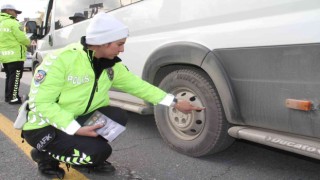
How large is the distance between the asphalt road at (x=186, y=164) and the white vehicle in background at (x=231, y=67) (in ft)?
0.55

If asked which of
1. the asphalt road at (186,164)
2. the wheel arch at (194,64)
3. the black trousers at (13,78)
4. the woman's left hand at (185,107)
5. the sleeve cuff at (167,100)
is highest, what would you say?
the wheel arch at (194,64)

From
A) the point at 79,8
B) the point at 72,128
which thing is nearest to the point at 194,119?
the point at 72,128

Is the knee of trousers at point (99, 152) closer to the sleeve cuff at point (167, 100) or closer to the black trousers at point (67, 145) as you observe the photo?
the black trousers at point (67, 145)

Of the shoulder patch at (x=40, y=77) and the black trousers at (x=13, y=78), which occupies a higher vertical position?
the shoulder patch at (x=40, y=77)

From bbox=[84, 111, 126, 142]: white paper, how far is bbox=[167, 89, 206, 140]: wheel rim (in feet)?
2.16

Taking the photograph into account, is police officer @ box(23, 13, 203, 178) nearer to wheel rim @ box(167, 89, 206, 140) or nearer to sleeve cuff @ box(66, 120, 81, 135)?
sleeve cuff @ box(66, 120, 81, 135)

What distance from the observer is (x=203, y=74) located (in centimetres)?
309

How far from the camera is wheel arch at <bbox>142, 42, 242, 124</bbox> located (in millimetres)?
2842

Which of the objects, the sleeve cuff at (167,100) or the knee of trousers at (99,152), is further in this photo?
the sleeve cuff at (167,100)

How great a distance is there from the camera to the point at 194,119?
3207 mm

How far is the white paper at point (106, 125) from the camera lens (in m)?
2.74

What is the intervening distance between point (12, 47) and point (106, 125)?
424 centimetres

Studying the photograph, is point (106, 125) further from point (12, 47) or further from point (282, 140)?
point (12, 47)

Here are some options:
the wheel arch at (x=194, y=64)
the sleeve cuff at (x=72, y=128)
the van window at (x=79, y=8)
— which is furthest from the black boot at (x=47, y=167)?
the van window at (x=79, y=8)
